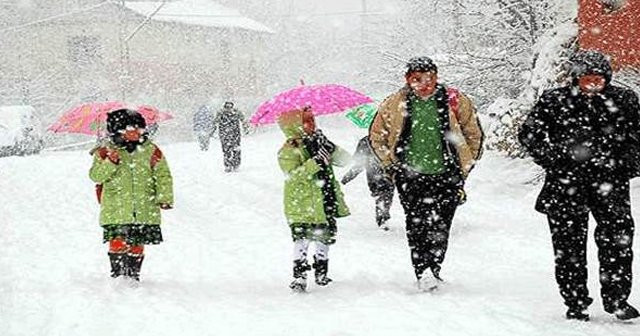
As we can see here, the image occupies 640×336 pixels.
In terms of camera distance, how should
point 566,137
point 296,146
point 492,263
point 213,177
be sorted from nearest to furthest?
point 566,137 < point 296,146 < point 492,263 < point 213,177

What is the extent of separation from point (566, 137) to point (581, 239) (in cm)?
65

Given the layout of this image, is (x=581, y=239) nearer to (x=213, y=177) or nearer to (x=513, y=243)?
(x=513, y=243)

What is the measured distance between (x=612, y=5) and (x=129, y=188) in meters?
8.60

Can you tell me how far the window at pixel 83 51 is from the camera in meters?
48.8

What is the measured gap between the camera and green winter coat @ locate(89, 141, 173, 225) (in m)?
7.52

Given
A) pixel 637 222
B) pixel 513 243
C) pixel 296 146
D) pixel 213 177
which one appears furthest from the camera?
pixel 213 177

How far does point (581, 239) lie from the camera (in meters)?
5.49

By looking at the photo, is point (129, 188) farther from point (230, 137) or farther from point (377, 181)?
point (230, 137)

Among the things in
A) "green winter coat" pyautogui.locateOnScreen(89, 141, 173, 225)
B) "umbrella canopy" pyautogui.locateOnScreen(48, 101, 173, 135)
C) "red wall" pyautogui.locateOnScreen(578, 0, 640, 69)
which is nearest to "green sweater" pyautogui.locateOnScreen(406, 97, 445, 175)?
"green winter coat" pyautogui.locateOnScreen(89, 141, 173, 225)

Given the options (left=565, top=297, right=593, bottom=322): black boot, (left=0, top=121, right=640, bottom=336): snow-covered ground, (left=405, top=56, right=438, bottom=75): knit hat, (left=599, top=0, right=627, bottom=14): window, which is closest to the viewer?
(left=565, top=297, right=593, bottom=322): black boot

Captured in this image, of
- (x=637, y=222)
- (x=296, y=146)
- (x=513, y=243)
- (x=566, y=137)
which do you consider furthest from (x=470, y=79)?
(x=566, y=137)

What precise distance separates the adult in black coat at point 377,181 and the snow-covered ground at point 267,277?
0.91ft

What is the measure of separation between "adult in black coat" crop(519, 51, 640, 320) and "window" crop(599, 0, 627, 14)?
8106 mm

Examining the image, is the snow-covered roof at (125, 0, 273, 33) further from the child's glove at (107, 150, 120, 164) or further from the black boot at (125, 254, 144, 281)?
the black boot at (125, 254, 144, 281)
